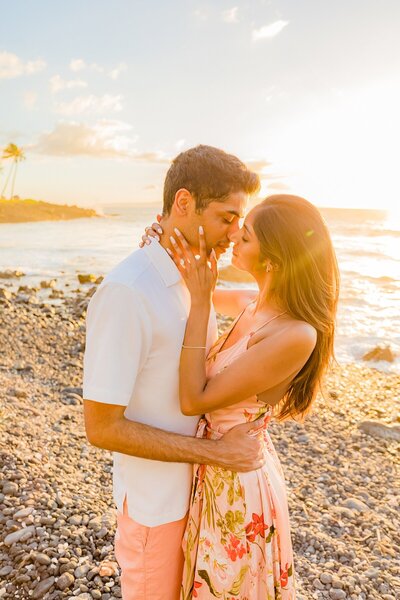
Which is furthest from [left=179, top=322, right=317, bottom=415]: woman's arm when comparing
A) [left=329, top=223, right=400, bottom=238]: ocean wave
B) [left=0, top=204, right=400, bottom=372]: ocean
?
[left=329, top=223, right=400, bottom=238]: ocean wave

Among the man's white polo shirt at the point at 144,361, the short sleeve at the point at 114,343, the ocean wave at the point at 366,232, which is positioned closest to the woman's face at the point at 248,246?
the man's white polo shirt at the point at 144,361

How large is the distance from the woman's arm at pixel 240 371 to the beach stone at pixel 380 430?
5623 millimetres

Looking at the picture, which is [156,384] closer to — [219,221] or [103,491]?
[219,221]

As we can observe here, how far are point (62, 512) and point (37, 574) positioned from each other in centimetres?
70

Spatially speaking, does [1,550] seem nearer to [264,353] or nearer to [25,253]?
[264,353]

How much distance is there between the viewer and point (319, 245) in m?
2.65

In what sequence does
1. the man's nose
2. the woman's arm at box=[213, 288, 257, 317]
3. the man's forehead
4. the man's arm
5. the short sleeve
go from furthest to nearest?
the woman's arm at box=[213, 288, 257, 317]
the man's nose
the man's forehead
the man's arm
the short sleeve

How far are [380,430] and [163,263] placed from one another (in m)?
6.13

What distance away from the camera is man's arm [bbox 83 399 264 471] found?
2.25 meters

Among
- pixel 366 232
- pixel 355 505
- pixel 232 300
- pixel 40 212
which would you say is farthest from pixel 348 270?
pixel 40 212

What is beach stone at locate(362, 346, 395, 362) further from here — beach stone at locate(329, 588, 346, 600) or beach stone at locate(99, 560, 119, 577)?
beach stone at locate(99, 560, 119, 577)

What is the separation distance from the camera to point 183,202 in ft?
8.74

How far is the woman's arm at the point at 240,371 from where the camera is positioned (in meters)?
2.37

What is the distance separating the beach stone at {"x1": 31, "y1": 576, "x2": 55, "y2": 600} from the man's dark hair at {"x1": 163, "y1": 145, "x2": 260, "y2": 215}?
298 centimetres
